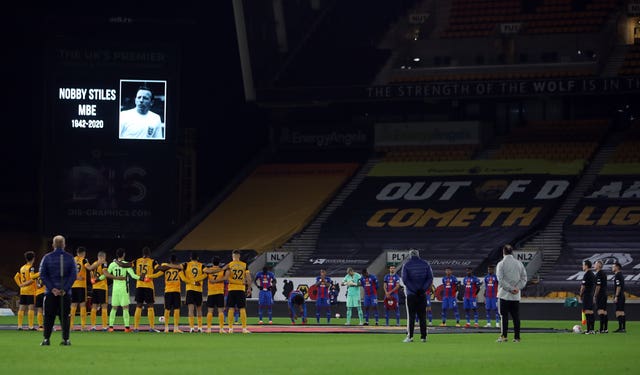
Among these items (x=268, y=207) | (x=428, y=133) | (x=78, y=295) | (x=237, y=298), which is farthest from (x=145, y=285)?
(x=428, y=133)

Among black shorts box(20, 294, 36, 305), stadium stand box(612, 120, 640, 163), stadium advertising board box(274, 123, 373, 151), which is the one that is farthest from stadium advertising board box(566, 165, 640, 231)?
black shorts box(20, 294, 36, 305)

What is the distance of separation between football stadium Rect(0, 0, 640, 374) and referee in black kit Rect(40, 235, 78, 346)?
1612cm

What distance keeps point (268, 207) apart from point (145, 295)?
22.9 metres

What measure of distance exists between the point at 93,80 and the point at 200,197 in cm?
924

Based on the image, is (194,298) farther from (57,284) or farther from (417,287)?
(57,284)

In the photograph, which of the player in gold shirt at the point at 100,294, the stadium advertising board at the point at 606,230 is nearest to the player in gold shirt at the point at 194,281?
the player in gold shirt at the point at 100,294

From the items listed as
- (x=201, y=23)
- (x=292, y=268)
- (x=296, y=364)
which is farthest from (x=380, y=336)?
(x=201, y=23)

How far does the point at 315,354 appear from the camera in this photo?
69.7 ft

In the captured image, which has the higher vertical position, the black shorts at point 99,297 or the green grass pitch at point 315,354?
the black shorts at point 99,297

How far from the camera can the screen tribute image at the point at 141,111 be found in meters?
47.9

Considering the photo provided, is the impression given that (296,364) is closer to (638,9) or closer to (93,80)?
(93,80)

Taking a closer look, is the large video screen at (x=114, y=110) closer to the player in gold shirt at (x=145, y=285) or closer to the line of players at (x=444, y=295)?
the line of players at (x=444, y=295)

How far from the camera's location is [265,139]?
5919 cm

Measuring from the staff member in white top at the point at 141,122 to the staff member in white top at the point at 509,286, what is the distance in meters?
24.2
